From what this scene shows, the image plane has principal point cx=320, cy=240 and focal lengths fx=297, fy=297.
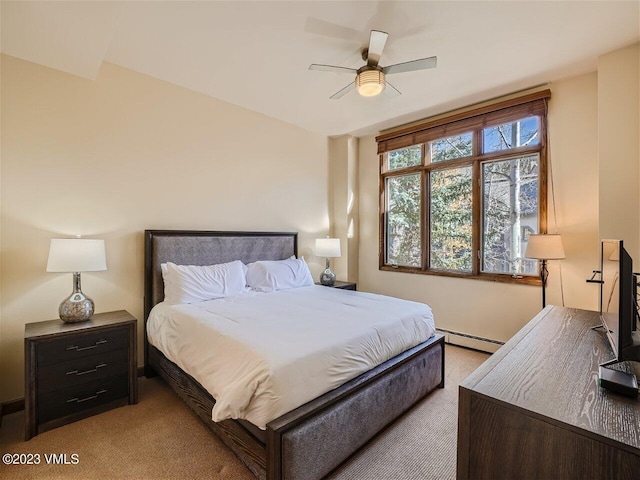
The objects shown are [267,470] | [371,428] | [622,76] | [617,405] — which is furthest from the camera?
[622,76]

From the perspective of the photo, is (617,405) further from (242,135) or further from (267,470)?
(242,135)

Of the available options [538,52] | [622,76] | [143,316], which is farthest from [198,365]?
[622,76]

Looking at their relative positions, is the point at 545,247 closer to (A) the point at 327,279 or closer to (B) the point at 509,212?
(B) the point at 509,212

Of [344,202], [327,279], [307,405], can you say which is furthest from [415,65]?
[327,279]

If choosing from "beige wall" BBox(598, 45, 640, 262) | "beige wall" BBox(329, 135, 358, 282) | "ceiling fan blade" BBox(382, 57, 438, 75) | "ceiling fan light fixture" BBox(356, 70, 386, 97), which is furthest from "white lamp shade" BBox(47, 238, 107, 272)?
"beige wall" BBox(598, 45, 640, 262)

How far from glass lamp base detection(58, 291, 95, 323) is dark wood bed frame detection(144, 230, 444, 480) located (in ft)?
1.88

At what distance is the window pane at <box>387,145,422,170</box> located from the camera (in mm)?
4245

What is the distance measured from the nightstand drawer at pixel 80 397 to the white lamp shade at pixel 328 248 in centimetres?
256

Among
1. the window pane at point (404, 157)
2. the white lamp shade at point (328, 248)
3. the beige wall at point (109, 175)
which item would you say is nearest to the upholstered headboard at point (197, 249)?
the beige wall at point (109, 175)

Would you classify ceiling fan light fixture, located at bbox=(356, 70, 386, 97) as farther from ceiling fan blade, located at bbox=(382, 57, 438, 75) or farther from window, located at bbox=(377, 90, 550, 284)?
window, located at bbox=(377, 90, 550, 284)

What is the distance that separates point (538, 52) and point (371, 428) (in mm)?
3308

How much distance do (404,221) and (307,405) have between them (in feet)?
11.0

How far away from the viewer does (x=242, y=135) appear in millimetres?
3725

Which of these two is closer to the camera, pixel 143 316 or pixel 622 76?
pixel 622 76
